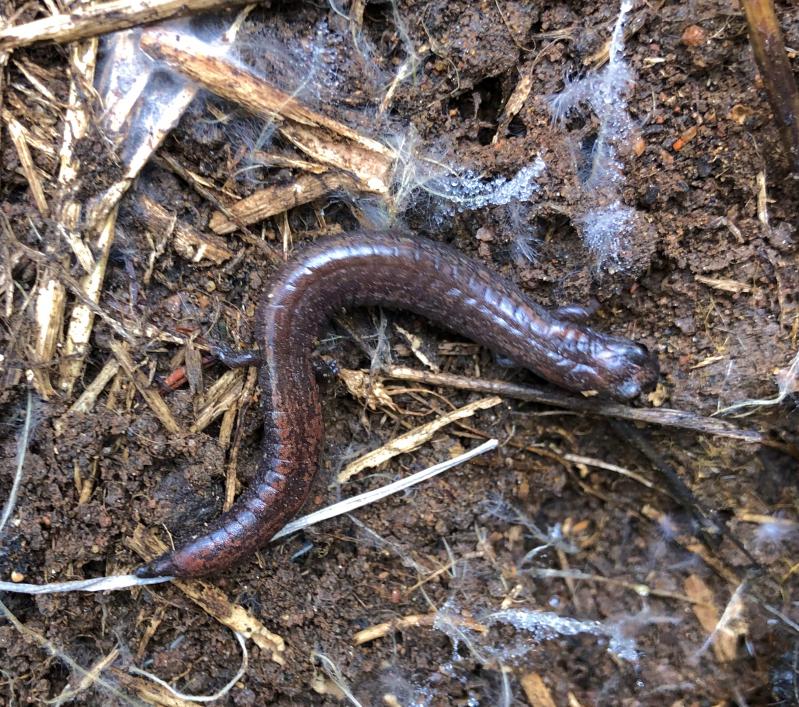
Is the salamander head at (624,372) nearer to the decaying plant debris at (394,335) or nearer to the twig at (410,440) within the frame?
the decaying plant debris at (394,335)

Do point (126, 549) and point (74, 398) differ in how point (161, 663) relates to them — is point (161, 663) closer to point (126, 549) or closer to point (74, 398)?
point (126, 549)

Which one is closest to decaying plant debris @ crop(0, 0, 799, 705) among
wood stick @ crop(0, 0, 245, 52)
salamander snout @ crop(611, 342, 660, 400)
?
wood stick @ crop(0, 0, 245, 52)

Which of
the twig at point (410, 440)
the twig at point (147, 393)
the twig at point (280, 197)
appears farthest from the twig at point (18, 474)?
the twig at point (410, 440)

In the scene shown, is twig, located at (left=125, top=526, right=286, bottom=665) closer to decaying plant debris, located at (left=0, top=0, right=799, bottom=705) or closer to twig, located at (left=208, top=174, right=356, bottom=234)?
decaying plant debris, located at (left=0, top=0, right=799, bottom=705)

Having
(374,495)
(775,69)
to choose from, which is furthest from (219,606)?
(775,69)

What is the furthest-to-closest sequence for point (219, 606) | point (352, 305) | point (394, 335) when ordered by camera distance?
point (394, 335) < point (352, 305) < point (219, 606)

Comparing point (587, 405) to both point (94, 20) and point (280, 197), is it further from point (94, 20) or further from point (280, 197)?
point (94, 20)
